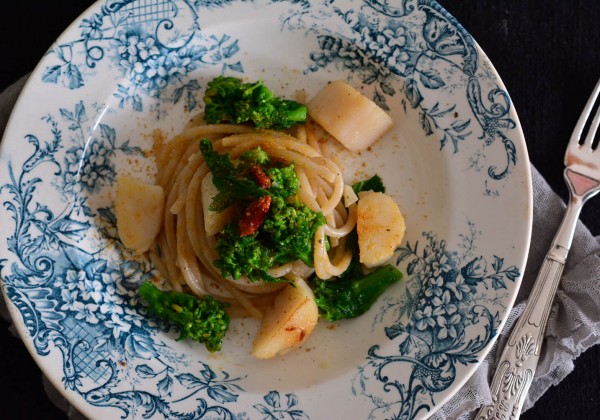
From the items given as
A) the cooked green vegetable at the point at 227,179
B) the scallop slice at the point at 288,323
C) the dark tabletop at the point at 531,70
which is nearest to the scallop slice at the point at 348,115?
the cooked green vegetable at the point at 227,179

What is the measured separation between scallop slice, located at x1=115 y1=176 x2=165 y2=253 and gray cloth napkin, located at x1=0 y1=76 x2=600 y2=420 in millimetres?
1076

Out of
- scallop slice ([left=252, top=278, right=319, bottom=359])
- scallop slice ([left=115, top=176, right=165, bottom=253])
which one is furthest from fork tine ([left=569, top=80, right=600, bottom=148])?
scallop slice ([left=115, top=176, right=165, bottom=253])

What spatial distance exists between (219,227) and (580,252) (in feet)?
8.57

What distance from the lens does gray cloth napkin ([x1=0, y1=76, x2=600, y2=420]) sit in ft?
14.0

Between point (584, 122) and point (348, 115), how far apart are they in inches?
71.4

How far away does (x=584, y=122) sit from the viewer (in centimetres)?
452

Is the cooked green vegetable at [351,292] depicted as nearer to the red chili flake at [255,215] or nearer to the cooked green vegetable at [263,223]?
the cooked green vegetable at [263,223]

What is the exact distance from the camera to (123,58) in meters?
4.16

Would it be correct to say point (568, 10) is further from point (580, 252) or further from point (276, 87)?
point (276, 87)

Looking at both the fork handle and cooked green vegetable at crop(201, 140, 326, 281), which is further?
the fork handle

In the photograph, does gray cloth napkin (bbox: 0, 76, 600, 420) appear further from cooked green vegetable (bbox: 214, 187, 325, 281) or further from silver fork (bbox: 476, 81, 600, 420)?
cooked green vegetable (bbox: 214, 187, 325, 281)

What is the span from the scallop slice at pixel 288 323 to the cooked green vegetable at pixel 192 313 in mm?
278

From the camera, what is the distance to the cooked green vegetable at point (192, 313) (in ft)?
13.3

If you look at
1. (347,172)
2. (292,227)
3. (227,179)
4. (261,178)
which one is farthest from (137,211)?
(347,172)
